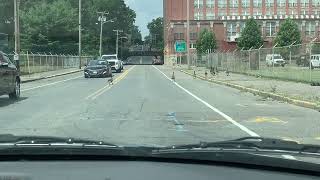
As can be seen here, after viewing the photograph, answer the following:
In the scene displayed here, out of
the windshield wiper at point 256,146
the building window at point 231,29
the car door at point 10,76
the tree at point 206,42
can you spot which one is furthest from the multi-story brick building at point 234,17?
the windshield wiper at point 256,146

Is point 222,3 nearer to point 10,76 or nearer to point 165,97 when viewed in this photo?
point 165,97

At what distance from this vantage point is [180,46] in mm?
79500

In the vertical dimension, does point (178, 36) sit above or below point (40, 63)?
above

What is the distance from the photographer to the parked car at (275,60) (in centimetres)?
3716

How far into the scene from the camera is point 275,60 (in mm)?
38375

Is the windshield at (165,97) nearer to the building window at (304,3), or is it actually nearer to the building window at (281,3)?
the building window at (281,3)

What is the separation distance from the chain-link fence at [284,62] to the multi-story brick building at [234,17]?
74.4 m

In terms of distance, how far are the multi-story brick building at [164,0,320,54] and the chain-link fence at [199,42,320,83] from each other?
74426 mm

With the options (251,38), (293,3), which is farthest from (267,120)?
(293,3)

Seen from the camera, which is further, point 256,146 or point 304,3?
point 304,3

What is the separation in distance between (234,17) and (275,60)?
91.5 meters

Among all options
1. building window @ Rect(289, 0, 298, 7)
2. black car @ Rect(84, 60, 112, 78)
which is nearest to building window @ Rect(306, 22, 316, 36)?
building window @ Rect(289, 0, 298, 7)

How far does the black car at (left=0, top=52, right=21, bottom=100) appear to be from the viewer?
65.0 ft

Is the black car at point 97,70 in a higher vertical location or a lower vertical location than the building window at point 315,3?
lower
